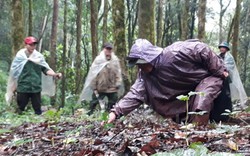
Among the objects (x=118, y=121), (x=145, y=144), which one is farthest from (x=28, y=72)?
(x=145, y=144)

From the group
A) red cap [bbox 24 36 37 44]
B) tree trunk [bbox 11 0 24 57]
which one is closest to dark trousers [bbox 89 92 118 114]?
red cap [bbox 24 36 37 44]

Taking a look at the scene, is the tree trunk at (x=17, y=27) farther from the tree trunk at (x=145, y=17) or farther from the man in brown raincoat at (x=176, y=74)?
the man in brown raincoat at (x=176, y=74)

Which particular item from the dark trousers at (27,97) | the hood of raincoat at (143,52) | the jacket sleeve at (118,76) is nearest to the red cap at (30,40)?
the dark trousers at (27,97)

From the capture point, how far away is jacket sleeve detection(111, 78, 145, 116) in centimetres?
478

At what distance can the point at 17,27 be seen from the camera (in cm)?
1052

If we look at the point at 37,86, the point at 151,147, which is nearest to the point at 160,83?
the point at 151,147

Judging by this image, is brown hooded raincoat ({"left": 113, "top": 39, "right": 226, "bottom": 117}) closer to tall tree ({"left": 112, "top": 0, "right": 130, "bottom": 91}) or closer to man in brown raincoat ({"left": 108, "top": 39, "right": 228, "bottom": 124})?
man in brown raincoat ({"left": 108, "top": 39, "right": 228, "bottom": 124})

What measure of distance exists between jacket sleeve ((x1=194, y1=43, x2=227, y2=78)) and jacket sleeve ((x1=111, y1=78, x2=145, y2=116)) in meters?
0.75

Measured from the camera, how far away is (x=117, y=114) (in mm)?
4719

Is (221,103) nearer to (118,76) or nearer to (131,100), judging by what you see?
(131,100)

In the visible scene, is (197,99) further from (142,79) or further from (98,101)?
(98,101)

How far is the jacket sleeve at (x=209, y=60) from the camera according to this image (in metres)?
4.91

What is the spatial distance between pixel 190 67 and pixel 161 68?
330 mm

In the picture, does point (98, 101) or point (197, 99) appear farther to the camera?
point (98, 101)
